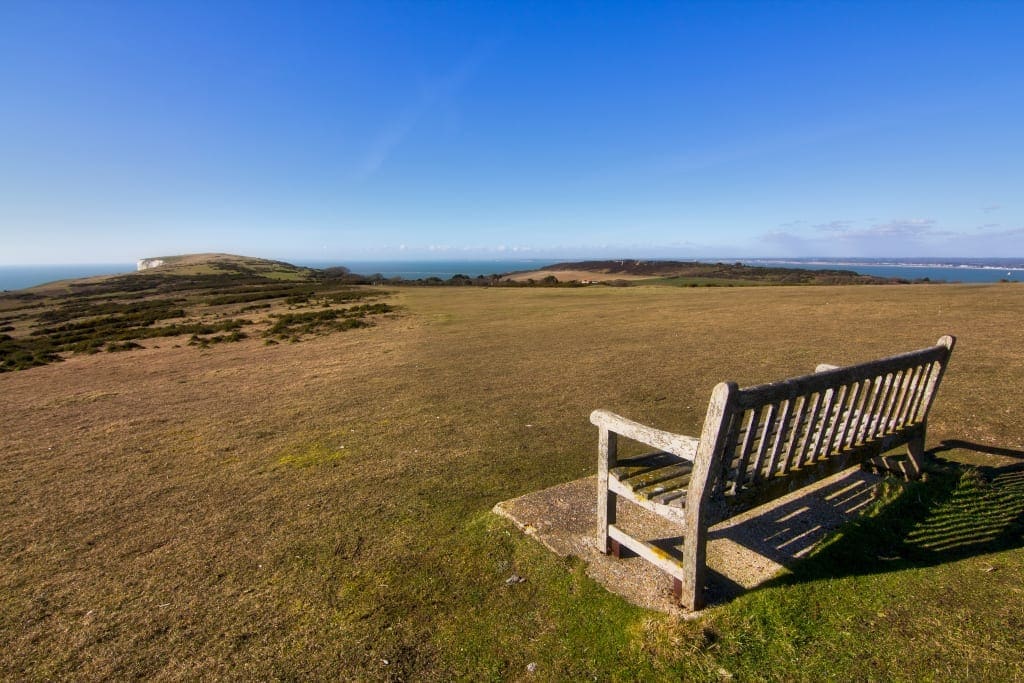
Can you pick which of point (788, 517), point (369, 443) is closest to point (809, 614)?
point (788, 517)

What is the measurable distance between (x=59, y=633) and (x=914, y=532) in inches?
283

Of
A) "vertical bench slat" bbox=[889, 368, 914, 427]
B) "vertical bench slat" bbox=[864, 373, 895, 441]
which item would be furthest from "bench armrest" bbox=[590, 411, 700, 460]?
"vertical bench slat" bbox=[889, 368, 914, 427]

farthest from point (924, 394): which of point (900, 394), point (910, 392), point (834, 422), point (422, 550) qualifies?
point (422, 550)

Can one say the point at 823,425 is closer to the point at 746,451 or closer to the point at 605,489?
the point at 746,451

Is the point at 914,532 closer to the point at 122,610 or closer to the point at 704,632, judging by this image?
the point at 704,632

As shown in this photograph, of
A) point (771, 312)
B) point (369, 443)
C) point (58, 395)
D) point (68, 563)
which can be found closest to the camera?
point (68, 563)

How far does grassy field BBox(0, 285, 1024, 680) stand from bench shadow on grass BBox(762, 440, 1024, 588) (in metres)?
0.02

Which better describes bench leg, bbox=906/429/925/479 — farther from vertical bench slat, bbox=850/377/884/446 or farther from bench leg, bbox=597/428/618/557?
bench leg, bbox=597/428/618/557

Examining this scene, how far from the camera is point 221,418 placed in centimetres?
1020

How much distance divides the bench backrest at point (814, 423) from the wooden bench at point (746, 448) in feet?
0.03

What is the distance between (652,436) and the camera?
3768 millimetres

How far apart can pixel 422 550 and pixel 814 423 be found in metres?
3.65

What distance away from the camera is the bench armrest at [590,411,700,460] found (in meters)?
3.56

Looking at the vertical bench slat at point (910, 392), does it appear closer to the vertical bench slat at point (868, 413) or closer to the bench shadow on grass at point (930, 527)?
the vertical bench slat at point (868, 413)
